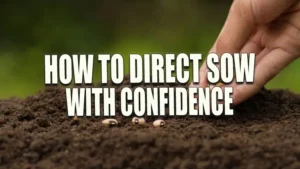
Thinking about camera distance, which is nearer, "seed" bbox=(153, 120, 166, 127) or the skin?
"seed" bbox=(153, 120, 166, 127)

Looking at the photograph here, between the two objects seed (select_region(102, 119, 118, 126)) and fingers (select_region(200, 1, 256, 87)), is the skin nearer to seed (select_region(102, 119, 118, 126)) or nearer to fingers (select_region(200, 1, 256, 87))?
fingers (select_region(200, 1, 256, 87))

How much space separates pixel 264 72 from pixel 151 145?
22.7 inches

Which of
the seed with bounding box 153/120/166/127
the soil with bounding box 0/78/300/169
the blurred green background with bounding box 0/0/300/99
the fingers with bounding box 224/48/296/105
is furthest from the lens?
the blurred green background with bounding box 0/0/300/99

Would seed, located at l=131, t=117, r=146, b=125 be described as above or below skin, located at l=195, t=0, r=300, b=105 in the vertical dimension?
below

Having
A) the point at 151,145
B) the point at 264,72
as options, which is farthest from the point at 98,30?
the point at 151,145

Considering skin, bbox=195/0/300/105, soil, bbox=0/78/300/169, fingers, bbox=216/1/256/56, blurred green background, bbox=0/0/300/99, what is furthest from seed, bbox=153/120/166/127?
blurred green background, bbox=0/0/300/99

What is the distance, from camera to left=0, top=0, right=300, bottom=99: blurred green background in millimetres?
3102

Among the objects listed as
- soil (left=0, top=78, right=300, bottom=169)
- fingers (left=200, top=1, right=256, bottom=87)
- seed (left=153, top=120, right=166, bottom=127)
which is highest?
fingers (left=200, top=1, right=256, bottom=87)

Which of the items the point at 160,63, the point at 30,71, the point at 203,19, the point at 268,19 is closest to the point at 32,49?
the point at 30,71

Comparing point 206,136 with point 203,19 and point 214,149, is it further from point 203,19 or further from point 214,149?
point 203,19

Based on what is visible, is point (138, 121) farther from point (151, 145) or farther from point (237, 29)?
point (237, 29)

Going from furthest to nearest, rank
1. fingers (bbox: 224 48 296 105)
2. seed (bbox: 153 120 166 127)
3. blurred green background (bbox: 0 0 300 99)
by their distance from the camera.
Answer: blurred green background (bbox: 0 0 300 99)
fingers (bbox: 224 48 296 105)
seed (bbox: 153 120 166 127)

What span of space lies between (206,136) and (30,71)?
2.08 meters

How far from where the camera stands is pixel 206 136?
1.14m
